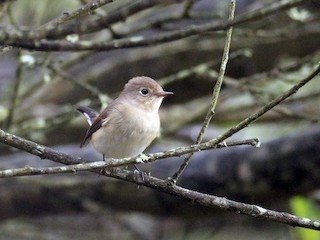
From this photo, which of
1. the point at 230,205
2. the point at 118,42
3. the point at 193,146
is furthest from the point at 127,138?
the point at 193,146

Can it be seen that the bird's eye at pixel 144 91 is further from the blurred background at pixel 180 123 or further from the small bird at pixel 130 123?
the blurred background at pixel 180 123

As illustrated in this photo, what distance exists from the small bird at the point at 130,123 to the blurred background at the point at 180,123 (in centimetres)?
36

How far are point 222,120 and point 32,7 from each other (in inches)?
74.3

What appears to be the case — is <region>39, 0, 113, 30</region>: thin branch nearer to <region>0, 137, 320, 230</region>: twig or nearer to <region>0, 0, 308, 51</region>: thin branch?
<region>0, 0, 308, 51</region>: thin branch

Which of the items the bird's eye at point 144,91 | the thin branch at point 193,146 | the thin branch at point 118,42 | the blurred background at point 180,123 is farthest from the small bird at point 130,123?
the thin branch at point 193,146

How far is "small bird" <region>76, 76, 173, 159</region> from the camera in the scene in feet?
12.7

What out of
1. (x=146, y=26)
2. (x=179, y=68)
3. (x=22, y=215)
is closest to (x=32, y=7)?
(x=179, y=68)

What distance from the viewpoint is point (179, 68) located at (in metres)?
6.21

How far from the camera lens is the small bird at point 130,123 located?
3877 mm

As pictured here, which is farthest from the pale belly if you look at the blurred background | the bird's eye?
the blurred background

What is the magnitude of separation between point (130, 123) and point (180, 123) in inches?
65.0

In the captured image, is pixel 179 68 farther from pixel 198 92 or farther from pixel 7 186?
pixel 7 186

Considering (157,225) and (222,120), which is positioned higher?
(222,120)

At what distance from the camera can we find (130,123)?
395 cm
